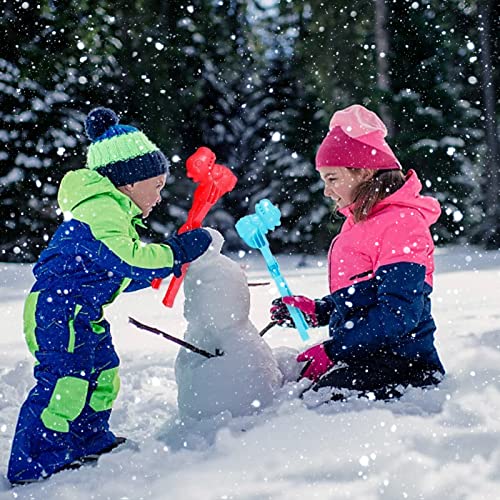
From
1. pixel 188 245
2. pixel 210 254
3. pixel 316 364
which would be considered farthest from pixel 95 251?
pixel 316 364

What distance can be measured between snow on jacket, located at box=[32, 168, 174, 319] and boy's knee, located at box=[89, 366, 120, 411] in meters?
0.24

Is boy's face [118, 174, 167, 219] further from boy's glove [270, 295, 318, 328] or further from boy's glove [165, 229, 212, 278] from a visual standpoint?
boy's glove [270, 295, 318, 328]

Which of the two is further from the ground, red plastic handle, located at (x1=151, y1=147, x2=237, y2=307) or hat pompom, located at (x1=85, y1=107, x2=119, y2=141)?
hat pompom, located at (x1=85, y1=107, x2=119, y2=141)

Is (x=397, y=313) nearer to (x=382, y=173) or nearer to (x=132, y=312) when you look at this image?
(x=382, y=173)

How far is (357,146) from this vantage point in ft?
8.62

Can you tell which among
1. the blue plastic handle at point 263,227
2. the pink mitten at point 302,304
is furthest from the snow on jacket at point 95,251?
the pink mitten at point 302,304

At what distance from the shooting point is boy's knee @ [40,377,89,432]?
7.80ft

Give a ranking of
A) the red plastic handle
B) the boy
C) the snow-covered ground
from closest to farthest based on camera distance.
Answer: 1. the snow-covered ground
2. the boy
3. the red plastic handle

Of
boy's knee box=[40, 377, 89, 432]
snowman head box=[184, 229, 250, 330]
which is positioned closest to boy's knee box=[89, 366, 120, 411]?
boy's knee box=[40, 377, 89, 432]

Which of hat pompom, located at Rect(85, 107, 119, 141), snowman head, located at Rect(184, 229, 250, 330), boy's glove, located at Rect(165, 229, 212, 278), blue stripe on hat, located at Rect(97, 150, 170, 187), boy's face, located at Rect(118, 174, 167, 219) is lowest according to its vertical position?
snowman head, located at Rect(184, 229, 250, 330)

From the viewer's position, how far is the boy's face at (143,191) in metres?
2.68

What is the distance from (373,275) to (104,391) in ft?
3.36

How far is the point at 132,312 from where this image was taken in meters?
5.46

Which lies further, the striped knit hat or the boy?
the striped knit hat
